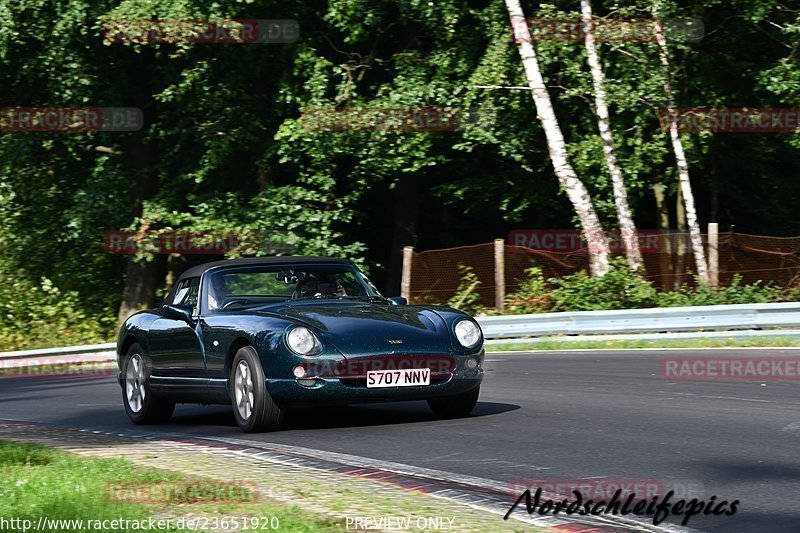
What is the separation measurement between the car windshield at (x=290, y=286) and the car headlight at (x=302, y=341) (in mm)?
1322

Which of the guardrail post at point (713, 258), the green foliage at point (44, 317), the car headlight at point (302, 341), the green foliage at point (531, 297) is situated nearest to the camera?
the car headlight at point (302, 341)

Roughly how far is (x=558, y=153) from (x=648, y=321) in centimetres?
504

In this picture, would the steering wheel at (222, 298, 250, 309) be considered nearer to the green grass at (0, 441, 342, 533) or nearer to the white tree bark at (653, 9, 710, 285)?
the green grass at (0, 441, 342, 533)

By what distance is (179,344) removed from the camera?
10984mm

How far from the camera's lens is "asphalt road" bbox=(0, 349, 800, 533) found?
7.27 m

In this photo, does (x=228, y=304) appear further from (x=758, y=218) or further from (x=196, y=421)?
(x=758, y=218)

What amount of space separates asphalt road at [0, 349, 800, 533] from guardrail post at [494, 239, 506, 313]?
7.15 metres

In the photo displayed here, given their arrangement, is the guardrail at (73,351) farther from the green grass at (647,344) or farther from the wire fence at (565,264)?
the green grass at (647,344)

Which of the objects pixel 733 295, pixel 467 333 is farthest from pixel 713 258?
pixel 467 333

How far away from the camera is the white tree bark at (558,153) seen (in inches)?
907

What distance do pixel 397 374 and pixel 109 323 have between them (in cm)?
2282

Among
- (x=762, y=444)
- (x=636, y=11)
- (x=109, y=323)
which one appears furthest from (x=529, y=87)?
(x=762, y=444)

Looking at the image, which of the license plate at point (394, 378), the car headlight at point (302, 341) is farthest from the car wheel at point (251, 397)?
the license plate at point (394, 378)

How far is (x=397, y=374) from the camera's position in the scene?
9.49 m
